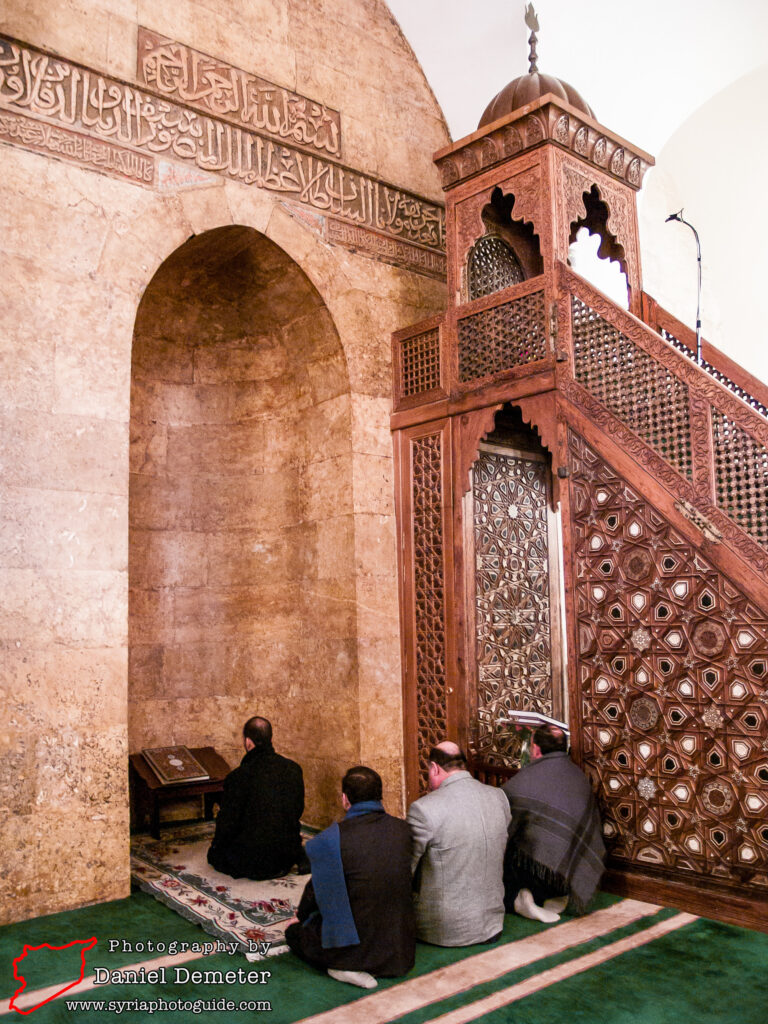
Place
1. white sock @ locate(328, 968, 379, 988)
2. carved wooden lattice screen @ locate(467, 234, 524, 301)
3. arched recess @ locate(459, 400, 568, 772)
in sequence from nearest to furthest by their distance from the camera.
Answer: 1. white sock @ locate(328, 968, 379, 988)
2. arched recess @ locate(459, 400, 568, 772)
3. carved wooden lattice screen @ locate(467, 234, 524, 301)

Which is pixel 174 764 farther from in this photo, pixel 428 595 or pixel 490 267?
pixel 490 267

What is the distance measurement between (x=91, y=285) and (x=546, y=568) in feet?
10.6

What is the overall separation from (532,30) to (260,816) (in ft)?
17.5

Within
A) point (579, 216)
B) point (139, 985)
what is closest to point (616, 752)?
point (139, 985)

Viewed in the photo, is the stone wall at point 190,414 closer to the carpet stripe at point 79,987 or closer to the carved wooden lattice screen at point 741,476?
the carpet stripe at point 79,987

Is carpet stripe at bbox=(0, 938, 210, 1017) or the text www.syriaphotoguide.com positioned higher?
carpet stripe at bbox=(0, 938, 210, 1017)

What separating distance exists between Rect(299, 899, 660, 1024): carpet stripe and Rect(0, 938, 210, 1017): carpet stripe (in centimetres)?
74

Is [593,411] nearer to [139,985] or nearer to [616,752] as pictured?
[616,752]

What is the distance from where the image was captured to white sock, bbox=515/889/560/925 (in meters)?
3.64

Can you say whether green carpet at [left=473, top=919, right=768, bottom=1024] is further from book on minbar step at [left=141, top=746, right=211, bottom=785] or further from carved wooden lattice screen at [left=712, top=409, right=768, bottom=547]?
book on minbar step at [left=141, top=746, right=211, bottom=785]

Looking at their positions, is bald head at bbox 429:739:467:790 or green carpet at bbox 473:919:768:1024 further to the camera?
bald head at bbox 429:739:467:790

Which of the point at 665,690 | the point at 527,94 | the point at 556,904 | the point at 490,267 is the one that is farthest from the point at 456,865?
the point at 527,94

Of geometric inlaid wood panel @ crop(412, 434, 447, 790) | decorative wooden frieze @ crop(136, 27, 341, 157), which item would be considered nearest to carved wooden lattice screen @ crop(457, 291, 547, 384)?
geometric inlaid wood panel @ crop(412, 434, 447, 790)

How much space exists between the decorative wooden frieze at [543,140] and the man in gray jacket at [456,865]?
141 inches
